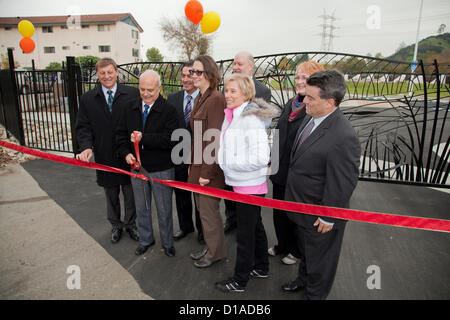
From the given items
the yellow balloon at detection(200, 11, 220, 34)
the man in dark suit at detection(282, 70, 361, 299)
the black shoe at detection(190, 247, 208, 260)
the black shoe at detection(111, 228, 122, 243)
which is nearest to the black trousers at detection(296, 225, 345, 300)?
the man in dark suit at detection(282, 70, 361, 299)

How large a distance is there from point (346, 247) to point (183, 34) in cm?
3135

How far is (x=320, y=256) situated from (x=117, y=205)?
2304mm

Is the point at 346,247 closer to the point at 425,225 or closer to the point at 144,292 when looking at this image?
the point at 425,225

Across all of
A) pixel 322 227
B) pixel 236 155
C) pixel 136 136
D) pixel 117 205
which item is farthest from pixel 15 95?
pixel 322 227

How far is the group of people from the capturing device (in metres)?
1.84

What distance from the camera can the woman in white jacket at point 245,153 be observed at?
2020mm

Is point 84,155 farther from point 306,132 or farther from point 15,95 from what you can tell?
point 15,95

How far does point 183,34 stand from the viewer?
30.1 metres

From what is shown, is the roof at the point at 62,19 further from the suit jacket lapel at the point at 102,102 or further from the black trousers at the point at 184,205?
the black trousers at the point at 184,205

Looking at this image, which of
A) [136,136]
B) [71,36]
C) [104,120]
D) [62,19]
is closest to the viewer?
[136,136]

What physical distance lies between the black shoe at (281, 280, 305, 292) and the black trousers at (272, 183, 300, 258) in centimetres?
44

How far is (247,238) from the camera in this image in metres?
2.24

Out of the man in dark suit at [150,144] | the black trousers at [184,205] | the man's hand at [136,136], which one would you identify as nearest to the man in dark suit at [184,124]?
the black trousers at [184,205]
